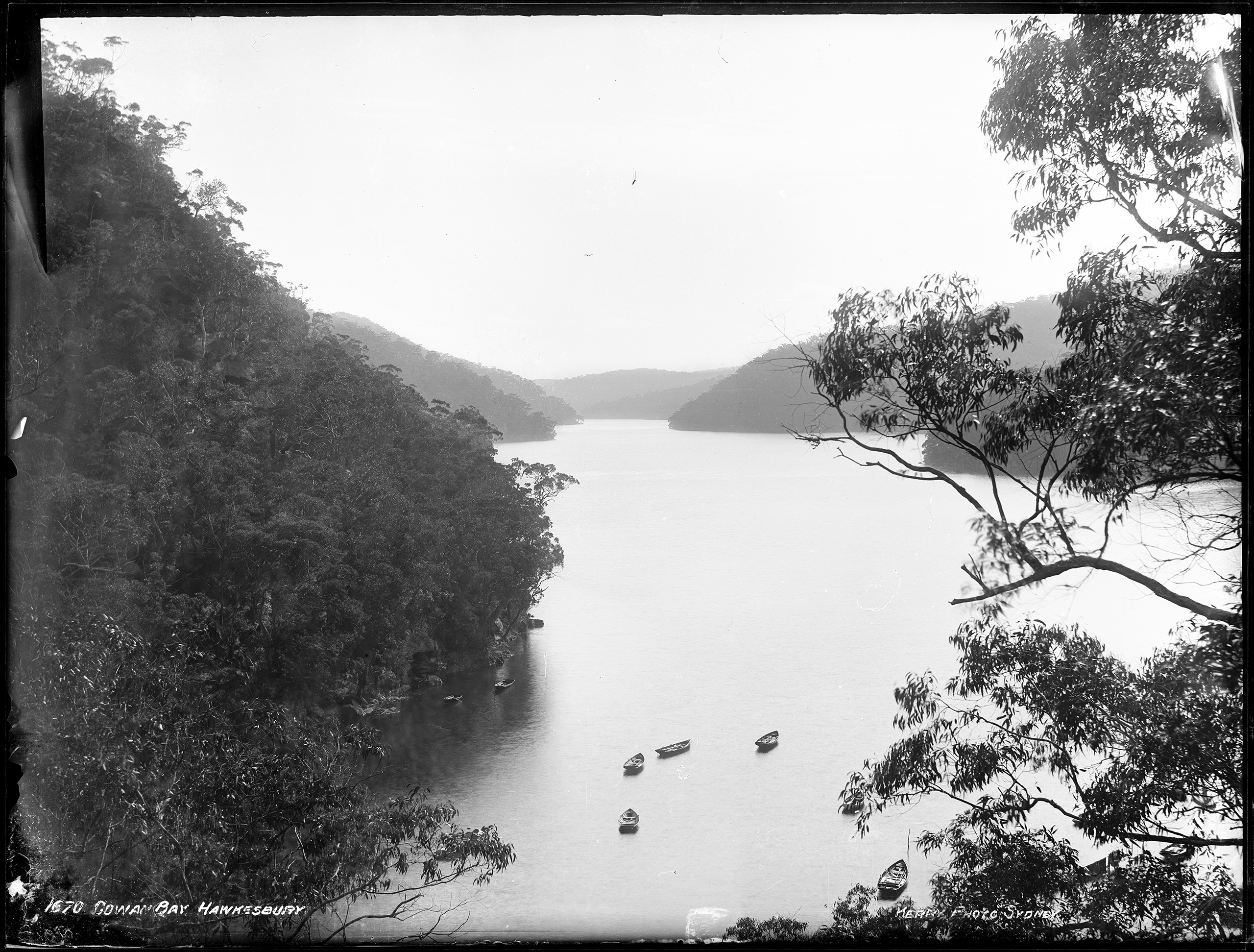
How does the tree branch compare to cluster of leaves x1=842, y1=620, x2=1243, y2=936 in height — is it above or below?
above

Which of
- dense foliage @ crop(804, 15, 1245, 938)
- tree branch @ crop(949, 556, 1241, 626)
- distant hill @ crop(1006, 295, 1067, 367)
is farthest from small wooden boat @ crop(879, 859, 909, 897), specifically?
distant hill @ crop(1006, 295, 1067, 367)

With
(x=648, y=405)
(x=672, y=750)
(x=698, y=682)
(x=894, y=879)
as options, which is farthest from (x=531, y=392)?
(x=894, y=879)

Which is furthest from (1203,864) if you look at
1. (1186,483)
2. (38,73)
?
(38,73)

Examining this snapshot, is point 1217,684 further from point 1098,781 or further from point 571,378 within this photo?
point 571,378

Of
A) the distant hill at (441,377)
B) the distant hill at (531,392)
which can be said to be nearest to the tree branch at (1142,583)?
the distant hill at (531,392)

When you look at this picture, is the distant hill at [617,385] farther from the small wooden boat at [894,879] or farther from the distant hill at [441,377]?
the small wooden boat at [894,879]

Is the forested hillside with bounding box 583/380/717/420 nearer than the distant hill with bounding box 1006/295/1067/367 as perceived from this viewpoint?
No

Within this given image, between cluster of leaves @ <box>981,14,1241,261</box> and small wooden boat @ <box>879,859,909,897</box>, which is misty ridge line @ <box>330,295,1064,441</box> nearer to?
cluster of leaves @ <box>981,14,1241,261</box>
